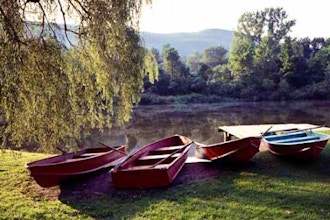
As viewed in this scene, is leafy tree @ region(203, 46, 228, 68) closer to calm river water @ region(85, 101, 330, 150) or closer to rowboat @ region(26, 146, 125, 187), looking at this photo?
calm river water @ region(85, 101, 330, 150)

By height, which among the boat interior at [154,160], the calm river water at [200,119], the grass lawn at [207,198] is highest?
the boat interior at [154,160]

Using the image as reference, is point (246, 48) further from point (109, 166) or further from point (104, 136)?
point (109, 166)

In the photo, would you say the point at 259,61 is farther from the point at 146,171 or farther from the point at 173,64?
the point at 146,171

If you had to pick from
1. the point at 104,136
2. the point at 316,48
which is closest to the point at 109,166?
the point at 104,136

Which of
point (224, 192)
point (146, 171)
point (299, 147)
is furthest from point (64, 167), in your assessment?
point (299, 147)

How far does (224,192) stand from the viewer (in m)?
5.62

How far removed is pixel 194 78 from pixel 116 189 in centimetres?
2577

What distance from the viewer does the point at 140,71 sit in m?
5.53

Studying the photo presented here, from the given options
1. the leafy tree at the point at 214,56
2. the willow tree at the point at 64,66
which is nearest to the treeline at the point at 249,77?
the leafy tree at the point at 214,56

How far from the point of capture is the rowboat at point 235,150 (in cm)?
668

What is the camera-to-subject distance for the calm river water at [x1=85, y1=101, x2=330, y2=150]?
601 inches

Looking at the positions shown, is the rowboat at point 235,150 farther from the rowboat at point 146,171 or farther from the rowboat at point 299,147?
the rowboat at point 146,171

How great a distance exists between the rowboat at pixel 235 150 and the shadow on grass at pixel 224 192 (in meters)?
0.15

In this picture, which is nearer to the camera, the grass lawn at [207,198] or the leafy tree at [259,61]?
the grass lawn at [207,198]
